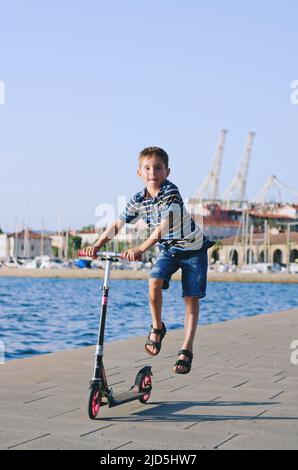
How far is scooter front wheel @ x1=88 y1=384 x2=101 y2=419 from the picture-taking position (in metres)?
5.14

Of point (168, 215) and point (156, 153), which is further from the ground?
point (156, 153)

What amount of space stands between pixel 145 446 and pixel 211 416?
102 cm

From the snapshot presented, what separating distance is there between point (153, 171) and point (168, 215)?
34 cm

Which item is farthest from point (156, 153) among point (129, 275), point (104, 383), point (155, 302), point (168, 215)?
point (129, 275)

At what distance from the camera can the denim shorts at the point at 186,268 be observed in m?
6.14

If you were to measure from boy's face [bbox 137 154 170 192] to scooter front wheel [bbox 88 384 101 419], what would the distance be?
1503 millimetres

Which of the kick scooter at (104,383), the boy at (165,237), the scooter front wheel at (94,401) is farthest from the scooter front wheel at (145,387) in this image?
the scooter front wheel at (94,401)

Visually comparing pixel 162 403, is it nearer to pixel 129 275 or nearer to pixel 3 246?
pixel 129 275

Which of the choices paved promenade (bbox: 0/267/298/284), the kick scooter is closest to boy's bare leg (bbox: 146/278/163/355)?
the kick scooter

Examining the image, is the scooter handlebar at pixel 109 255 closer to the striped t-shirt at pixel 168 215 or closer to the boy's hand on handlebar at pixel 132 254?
the boy's hand on handlebar at pixel 132 254

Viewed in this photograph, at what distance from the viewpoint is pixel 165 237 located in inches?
239

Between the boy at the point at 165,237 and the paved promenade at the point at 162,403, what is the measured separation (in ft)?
1.81

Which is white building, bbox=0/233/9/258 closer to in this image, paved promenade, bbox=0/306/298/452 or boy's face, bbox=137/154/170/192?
paved promenade, bbox=0/306/298/452

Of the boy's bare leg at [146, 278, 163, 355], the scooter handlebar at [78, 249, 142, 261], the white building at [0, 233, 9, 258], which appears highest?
the scooter handlebar at [78, 249, 142, 261]
